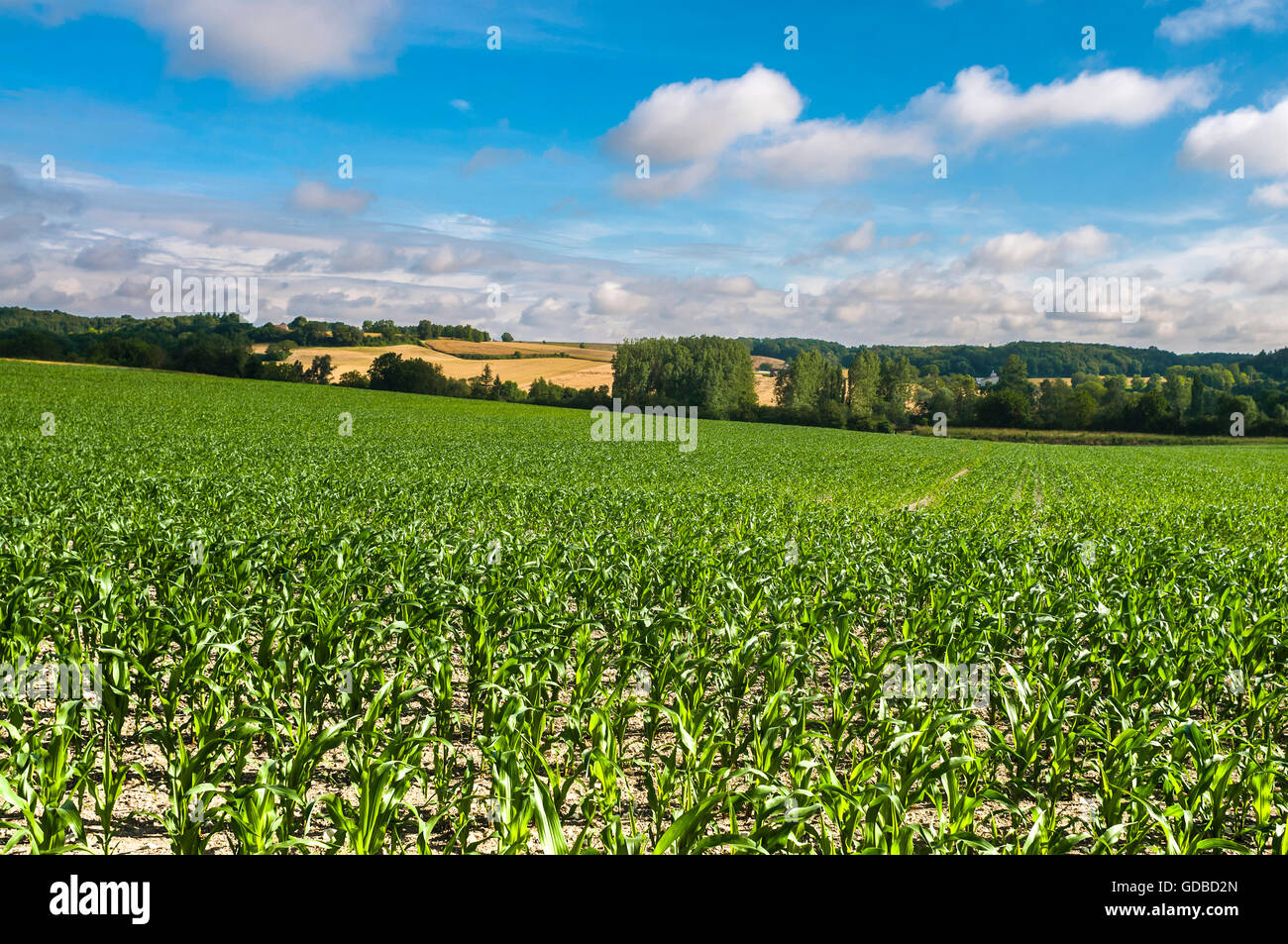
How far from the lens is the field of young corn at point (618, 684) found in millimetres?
3867

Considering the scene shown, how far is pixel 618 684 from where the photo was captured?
5262 millimetres

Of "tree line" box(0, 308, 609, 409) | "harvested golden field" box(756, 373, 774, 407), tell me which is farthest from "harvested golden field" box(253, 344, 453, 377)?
"harvested golden field" box(756, 373, 774, 407)

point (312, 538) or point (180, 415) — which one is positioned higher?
point (180, 415)

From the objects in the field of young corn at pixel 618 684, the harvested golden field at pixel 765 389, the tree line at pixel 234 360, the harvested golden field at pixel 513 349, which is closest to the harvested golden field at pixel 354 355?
the tree line at pixel 234 360

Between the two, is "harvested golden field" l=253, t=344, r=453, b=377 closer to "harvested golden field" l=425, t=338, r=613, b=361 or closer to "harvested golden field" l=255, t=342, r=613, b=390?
"harvested golden field" l=255, t=342, r=613, b=390

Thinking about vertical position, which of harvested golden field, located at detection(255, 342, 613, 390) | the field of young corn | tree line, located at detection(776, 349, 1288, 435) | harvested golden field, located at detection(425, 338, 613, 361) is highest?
harvested golden field, located at detection(425, 338, 613, 361)

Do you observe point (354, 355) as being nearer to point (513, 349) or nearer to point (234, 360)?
point (234, 360)

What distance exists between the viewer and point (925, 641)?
6.50 metres

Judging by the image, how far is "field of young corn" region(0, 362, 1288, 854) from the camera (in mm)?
3867

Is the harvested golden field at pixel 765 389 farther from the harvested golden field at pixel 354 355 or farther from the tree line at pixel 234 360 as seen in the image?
the harvested golden field at pixel 354 355

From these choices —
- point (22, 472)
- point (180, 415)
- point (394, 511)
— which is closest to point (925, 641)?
point (394, 511)

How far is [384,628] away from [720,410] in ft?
306
